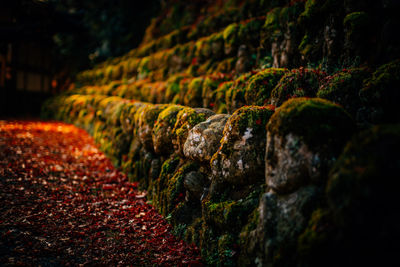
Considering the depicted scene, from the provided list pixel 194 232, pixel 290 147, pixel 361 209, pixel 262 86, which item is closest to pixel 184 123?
pixel 262 86

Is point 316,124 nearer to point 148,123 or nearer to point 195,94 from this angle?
point 148,123

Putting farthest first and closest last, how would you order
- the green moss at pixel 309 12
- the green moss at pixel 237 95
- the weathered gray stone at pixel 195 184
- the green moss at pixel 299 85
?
1. the green moss at pixel 237 95
2. the green moss at pixel 309 12
3. the weathered gray stone at pixel 195 184
4. the green moss at pixel 299 85

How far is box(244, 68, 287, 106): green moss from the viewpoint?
177 inches

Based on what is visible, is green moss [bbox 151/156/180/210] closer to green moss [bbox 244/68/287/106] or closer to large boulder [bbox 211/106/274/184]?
large boulder [bbox 211/106/274/184]

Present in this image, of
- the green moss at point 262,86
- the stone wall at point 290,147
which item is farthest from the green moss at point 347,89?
the green moss at point 262,86

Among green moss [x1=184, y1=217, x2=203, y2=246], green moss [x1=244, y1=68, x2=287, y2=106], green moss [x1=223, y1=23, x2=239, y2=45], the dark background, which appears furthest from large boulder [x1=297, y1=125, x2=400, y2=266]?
the dark background

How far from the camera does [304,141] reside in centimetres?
239

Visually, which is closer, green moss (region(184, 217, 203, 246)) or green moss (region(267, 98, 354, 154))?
green moss (region(267, 98, 354, 154))

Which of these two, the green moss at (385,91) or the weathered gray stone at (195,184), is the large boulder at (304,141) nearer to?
the green moss at (385,91)

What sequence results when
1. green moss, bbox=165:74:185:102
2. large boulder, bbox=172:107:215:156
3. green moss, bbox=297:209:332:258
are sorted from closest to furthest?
green moss, bbox=297:209:332:258 → large boulder, bbox=172:107:215:156 → green moss, bbox=165:74:185:102

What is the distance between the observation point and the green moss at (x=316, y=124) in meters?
2.34

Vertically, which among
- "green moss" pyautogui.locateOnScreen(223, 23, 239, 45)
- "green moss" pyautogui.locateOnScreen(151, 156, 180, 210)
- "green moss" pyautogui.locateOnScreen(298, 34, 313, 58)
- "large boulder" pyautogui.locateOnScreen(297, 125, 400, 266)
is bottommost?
"green moss" pyautogui.locateOnScreen(151, 156, 180, 210)

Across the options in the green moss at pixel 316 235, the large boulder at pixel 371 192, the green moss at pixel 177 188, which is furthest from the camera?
the green moss at pixel 177 188

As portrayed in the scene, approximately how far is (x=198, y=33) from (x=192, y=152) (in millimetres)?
9399
